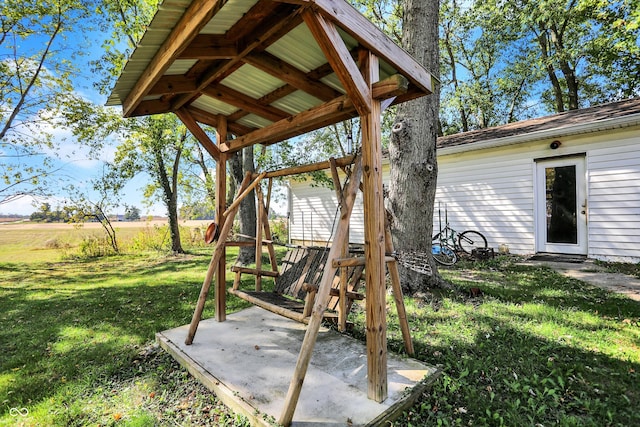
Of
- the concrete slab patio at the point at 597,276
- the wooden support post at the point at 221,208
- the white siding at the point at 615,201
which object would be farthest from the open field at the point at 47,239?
the white siding at the point at 615,201

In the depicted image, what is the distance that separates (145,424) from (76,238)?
11140mm

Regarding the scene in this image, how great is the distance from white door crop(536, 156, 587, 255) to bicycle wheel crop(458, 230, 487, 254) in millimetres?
1228

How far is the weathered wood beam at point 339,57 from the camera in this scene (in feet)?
5.35

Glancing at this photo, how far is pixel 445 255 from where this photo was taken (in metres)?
6.89

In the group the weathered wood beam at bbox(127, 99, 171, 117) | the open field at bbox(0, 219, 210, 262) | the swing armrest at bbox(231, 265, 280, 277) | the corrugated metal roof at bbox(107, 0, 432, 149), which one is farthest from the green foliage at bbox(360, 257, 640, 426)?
the open field at bbox(0, 219, 210, 262)

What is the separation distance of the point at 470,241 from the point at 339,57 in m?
7.47

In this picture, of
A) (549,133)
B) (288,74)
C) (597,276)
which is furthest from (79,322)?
(549,133)

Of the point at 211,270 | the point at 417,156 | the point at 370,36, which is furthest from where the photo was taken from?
the point at 417,156

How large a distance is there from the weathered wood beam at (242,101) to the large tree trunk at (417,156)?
1.82 m

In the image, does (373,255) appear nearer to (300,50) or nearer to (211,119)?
(300,50)

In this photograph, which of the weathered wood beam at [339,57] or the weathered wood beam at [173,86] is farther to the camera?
the weathered wood beam at [173,86]

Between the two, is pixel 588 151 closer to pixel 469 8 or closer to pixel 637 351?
pixel 637 351

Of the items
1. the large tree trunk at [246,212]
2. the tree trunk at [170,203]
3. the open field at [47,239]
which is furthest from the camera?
the tree trunk at [170,203]

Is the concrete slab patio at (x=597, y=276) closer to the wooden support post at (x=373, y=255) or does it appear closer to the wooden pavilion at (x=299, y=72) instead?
the wooden support post at (x=373, y=255)
